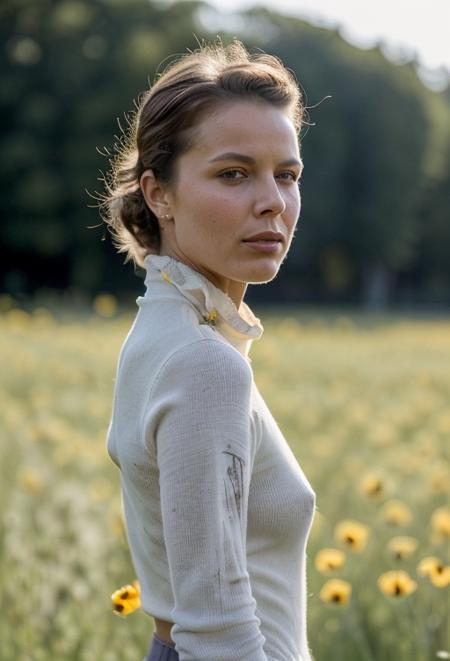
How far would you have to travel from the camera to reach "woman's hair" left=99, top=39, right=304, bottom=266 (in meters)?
1.69

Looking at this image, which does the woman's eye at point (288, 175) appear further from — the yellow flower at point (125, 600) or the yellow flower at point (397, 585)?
the yellow flower at point (397, 585)

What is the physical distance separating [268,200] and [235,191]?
2.1 inches

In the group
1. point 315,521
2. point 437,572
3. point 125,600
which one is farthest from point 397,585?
point 315,521

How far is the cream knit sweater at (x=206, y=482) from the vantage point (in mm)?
1460

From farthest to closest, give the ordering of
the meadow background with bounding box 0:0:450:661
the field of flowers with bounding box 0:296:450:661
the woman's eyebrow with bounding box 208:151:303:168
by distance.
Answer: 1. the meadow background with bounding box 0:0:450:661
2. the field of flowers with bounding box 0:296:450:661
3. the woman's eyebrow with bounding box 208:151:303:168

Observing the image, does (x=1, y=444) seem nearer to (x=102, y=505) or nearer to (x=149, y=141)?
(x=102, y=505)

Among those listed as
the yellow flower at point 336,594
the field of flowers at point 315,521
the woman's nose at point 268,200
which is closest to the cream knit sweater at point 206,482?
the woman's nose at point 268,200

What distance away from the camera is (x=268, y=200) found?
1.68m

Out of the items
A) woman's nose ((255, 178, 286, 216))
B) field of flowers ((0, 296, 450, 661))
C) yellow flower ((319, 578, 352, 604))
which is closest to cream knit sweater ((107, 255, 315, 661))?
woman's nose ((255, 178, 286, 216))

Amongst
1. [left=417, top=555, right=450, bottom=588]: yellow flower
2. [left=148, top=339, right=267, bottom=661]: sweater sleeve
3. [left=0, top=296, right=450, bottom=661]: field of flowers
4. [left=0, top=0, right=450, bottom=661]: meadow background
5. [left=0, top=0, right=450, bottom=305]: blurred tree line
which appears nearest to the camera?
[left=148, top=339, right=267, bottom=661]: sweater sleeve

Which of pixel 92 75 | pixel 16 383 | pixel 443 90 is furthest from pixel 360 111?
pixel 16 383

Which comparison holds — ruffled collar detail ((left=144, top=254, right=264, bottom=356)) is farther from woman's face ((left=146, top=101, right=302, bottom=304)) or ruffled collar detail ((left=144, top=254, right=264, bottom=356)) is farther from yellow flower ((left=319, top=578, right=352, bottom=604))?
yellow flower ((left=319, top=578, right=352, bottom=604))

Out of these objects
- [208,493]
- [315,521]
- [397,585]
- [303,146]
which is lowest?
[303,146]

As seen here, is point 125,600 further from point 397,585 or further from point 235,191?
point 397,585
